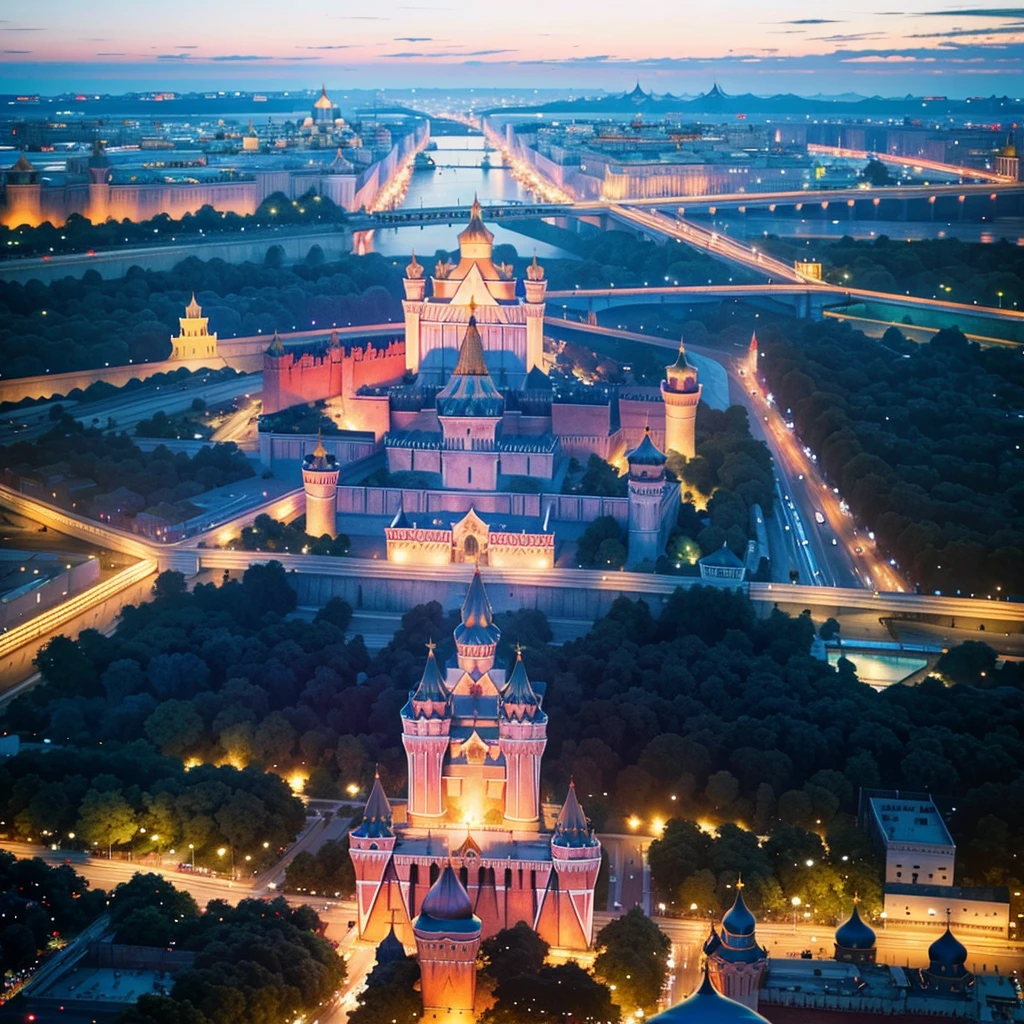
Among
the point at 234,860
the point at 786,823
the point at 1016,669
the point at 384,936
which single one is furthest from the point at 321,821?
the point at 1016,669

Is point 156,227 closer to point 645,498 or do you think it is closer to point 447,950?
point 645,498

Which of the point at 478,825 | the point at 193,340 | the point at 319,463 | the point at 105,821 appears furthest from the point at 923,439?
the point at 105,821

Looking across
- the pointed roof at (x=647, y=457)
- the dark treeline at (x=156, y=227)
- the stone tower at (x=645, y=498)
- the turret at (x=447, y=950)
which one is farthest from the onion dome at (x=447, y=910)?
the dark treeline at (x=156, y=227)

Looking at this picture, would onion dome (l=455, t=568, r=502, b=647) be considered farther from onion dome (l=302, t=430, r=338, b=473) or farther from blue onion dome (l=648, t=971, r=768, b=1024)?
onion dome (l=302, t=430, r=338, b=473)

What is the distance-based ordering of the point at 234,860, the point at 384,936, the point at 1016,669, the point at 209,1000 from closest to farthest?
the point at 209,1000 < the point at 384,936 < the point at 234,860 < the point at 1016,669

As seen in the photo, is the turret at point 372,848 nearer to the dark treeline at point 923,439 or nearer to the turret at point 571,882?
the turret at point 571,882

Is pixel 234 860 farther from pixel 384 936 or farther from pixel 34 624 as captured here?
pixel 34 624
